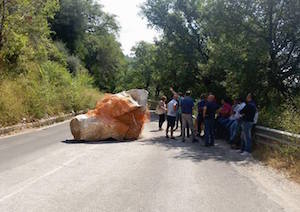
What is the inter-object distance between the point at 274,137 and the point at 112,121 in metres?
6.66

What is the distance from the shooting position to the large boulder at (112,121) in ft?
56.6

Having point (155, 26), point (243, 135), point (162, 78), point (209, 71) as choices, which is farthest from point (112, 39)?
point (243, 135)

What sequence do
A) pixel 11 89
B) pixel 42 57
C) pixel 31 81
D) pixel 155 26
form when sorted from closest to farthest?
pixel 11 89, pixel 31 81, pixel 42 57, pixel 155 26

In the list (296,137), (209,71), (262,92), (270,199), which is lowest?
(270,199)

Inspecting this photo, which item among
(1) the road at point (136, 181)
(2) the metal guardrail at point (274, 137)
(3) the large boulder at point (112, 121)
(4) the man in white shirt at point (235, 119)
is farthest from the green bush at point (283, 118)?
(3) the large boulder at point (112, 121)

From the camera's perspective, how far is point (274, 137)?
13406mm

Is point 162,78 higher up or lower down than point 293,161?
higher up

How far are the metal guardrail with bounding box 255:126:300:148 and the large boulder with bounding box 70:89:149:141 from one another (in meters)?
5.13

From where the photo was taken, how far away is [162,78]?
49781 millimetres

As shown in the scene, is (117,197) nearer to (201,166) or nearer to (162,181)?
(162,181)

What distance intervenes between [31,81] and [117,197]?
71.8 feet

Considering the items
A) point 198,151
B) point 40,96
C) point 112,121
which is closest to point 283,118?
point 198,151

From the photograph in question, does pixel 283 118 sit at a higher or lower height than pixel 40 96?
lower

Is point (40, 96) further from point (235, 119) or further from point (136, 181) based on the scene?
point (136, 181)
